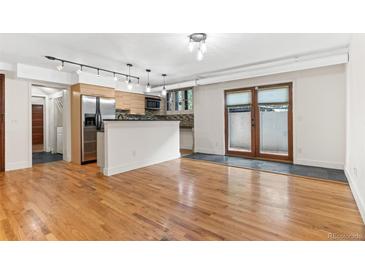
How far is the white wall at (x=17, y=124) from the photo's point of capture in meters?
4.54

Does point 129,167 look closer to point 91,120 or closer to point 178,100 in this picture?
point 91,120

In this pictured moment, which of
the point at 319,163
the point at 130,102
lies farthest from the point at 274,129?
the point at 130,102

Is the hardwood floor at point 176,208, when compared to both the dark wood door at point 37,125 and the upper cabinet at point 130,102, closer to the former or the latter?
the upper cabinet at point 130,102

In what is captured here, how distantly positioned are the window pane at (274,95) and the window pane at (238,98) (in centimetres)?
33

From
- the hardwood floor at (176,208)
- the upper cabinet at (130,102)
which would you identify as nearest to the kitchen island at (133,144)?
the hardwood floor at (176,208)

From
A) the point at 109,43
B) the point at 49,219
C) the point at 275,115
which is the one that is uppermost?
the point at 109,43

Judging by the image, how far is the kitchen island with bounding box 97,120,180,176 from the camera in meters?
3.99

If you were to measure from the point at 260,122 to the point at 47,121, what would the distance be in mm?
7607

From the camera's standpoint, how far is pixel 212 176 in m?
3.84
